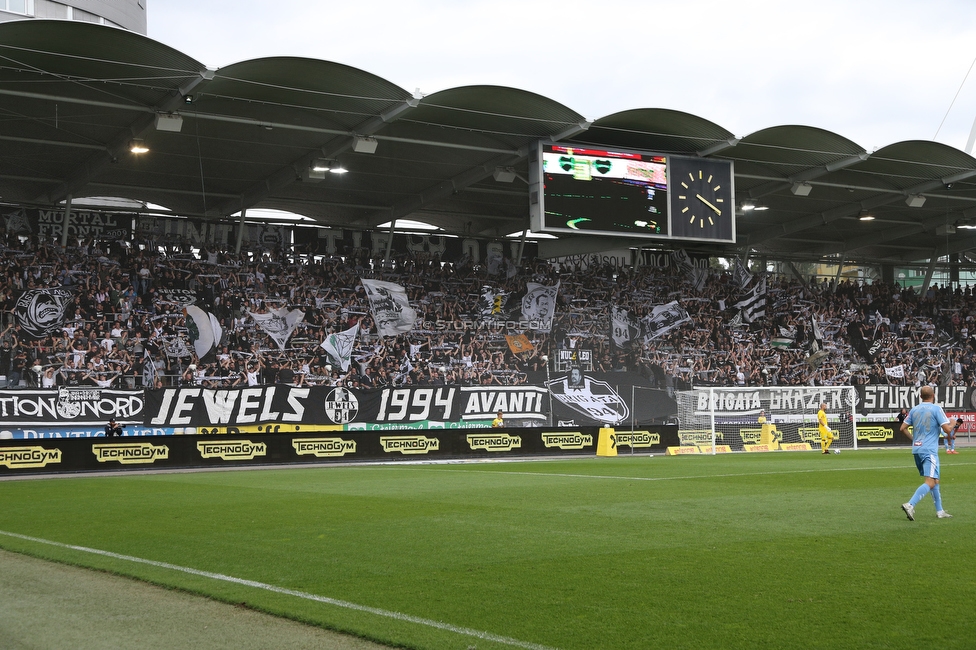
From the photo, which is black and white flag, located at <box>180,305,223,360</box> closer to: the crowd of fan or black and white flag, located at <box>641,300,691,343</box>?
the crowd of fan

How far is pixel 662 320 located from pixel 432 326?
1107cm

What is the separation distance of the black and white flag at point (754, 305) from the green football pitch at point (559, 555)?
28.0 m

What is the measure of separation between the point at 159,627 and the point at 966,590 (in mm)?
6293

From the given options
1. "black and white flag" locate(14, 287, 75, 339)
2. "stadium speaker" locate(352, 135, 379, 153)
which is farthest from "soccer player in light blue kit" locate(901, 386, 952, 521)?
"black and white flag" locate(14, 287, 75, 339)

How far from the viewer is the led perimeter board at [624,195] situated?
106 ft

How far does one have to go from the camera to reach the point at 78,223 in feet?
128

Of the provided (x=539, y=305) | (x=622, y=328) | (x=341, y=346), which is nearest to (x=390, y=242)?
(x=539, y=305)

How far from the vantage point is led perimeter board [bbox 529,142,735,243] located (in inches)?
1276

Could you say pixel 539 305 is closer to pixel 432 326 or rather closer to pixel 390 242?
pixel 432 326

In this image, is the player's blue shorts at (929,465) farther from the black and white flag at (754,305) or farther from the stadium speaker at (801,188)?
the black and white flag at (754,305)

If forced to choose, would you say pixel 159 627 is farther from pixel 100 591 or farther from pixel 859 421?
pixel 859 421

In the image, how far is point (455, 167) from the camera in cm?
3812

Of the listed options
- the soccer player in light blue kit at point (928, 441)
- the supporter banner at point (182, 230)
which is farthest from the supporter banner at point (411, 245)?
the soccer player in light blue kit at point (928, 441)

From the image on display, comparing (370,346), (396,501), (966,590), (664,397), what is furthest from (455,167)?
(966,590)
